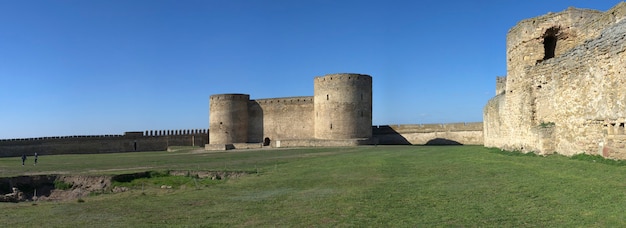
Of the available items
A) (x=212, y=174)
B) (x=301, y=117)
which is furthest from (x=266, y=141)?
(x=212, y=174)

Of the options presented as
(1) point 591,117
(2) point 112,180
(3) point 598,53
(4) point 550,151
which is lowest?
(2) point 112,180

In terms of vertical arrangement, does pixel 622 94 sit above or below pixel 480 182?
above

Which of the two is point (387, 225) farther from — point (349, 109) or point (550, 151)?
point (349, 109)

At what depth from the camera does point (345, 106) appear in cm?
3828

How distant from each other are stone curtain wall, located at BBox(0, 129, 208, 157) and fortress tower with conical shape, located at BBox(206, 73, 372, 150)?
4497 mm

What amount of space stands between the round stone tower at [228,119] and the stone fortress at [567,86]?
29.9 metres

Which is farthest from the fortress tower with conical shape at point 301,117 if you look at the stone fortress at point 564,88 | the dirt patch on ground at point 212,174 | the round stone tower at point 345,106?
the dirt patch on ground at point 212,174

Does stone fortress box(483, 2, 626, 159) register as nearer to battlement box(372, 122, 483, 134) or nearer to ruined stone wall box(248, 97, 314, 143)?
battlement box(372, 122, 483, 134)

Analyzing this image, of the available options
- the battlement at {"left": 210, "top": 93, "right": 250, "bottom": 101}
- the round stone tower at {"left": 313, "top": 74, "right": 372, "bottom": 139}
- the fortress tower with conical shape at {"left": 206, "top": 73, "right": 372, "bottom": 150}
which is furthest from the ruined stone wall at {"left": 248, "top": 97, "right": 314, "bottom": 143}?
the round stone tower at {"left": 313, "top": 74, "right": 372, "bottom": 139}

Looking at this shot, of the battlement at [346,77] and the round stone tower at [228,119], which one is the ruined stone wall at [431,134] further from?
the round stone tower at [228,119]

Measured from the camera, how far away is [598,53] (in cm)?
1053

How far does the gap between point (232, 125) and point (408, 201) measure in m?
37.8

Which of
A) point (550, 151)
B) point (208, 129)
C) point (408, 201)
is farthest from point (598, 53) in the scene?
point (208, 129)

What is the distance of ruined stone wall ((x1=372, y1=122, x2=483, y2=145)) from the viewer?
37.1 metres
